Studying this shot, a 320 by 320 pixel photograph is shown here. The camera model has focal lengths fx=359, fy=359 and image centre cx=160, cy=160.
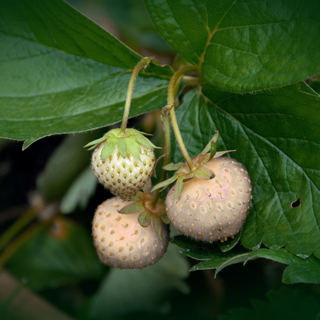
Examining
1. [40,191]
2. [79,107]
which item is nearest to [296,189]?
[79,107]

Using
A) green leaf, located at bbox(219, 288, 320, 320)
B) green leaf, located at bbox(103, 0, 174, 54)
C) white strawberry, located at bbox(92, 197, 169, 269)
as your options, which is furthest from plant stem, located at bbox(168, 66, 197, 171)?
green leaf, located at bbox(103, 0, 174, 54)

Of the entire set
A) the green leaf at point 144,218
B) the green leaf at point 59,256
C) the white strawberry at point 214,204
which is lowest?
the green leaf at point 59,256

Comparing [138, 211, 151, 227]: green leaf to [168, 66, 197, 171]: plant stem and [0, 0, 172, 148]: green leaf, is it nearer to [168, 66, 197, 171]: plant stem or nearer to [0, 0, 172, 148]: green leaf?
[168, 66, 197, 171]: plant stem

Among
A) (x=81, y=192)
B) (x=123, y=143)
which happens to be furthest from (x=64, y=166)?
(x=123, y=143)

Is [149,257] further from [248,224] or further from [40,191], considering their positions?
[40,191]

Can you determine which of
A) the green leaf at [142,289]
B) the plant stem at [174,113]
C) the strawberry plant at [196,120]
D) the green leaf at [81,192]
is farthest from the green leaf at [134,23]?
the green leaf at [142,289]

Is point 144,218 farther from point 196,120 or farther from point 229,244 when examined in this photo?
point 196,120

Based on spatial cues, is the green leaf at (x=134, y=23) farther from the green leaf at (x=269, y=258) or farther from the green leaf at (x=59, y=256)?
the green leaf at (x=269, y=258)
